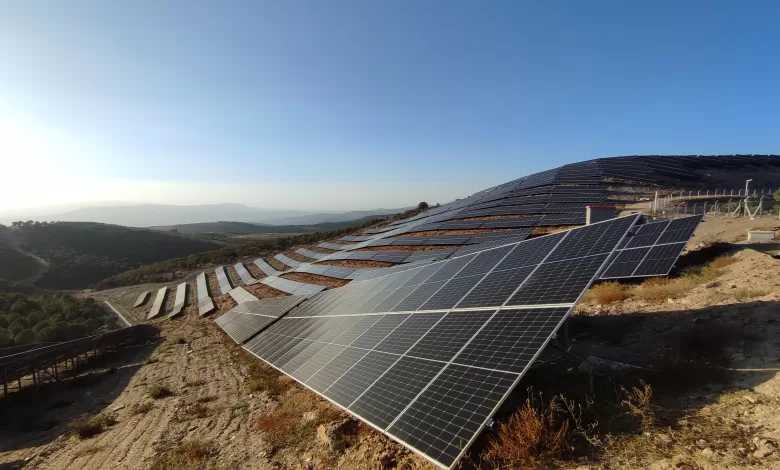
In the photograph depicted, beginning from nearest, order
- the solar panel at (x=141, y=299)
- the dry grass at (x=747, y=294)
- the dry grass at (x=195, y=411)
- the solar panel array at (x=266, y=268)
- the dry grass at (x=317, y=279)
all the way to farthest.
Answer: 1. the dry grass at (x=747, y=294)
2. the dry grass at (x=195, y=411)
3. the dry grass at (x=317, y=279)
4. the solar panel at (x=141, y=299)
5. the solar panel array at (x=266, y=268)

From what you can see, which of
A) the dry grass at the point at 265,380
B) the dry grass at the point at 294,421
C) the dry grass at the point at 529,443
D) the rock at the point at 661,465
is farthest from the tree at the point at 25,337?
the rock at the point at 661,465

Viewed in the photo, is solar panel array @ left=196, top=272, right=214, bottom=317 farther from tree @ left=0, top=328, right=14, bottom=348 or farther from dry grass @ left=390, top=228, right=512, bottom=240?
dry grass @ left=390, top=228, right=512, bottom=240

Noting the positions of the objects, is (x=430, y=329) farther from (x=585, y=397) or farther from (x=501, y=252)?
(x=501, y=252)

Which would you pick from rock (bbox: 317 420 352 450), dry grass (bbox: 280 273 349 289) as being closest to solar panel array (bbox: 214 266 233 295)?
dry grass (bbox: 280 273 349 289)

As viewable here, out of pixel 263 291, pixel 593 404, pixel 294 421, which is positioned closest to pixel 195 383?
pixel 294 421

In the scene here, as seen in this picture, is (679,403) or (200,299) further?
(200,299)

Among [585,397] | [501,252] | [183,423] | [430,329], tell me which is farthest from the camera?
[501,252]

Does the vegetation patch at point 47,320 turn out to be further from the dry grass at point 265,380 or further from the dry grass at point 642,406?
the dry grass at point 642,406

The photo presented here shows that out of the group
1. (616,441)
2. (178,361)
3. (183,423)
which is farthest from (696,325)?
(178,361)
